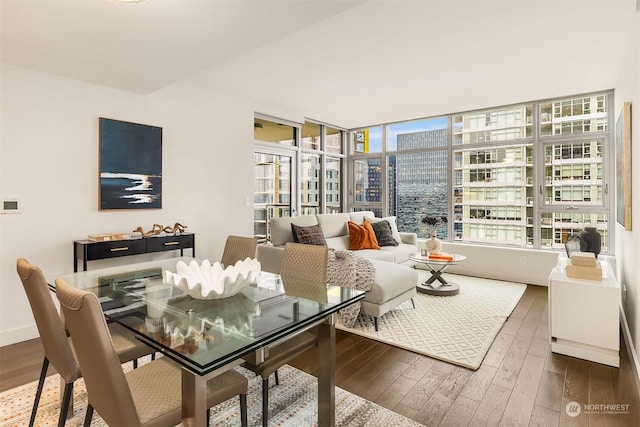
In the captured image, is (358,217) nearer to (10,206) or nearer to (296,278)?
(296,278)

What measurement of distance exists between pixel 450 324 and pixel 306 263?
1795mm

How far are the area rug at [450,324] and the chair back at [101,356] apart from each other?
2.19 metres

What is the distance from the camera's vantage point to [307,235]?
13.7 feet

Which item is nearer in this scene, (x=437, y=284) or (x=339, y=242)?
(x=437, y=284)

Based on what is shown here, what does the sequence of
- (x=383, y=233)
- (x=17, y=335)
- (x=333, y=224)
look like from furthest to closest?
(x=383, y=233) → (x=333, y=224) → (x=17, y=335)

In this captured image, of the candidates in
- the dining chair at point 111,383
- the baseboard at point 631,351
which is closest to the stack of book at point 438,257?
the baseboard at point 631,351

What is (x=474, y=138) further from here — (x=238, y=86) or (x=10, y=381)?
(x=10, y=381)

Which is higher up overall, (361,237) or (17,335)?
(361,237)

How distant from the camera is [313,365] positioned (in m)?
2.54

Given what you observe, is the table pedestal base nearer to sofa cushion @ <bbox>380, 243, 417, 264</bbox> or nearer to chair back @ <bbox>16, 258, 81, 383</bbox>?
sofa cushion @ <bbox>380, 243, 417, 264</bbox>

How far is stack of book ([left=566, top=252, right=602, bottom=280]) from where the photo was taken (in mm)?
2646

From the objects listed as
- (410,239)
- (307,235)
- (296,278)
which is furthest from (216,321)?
(410,239)

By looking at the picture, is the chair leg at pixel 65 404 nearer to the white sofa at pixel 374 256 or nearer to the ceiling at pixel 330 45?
the ceiling at pixel 330 45

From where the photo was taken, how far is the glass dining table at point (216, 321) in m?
1.22
